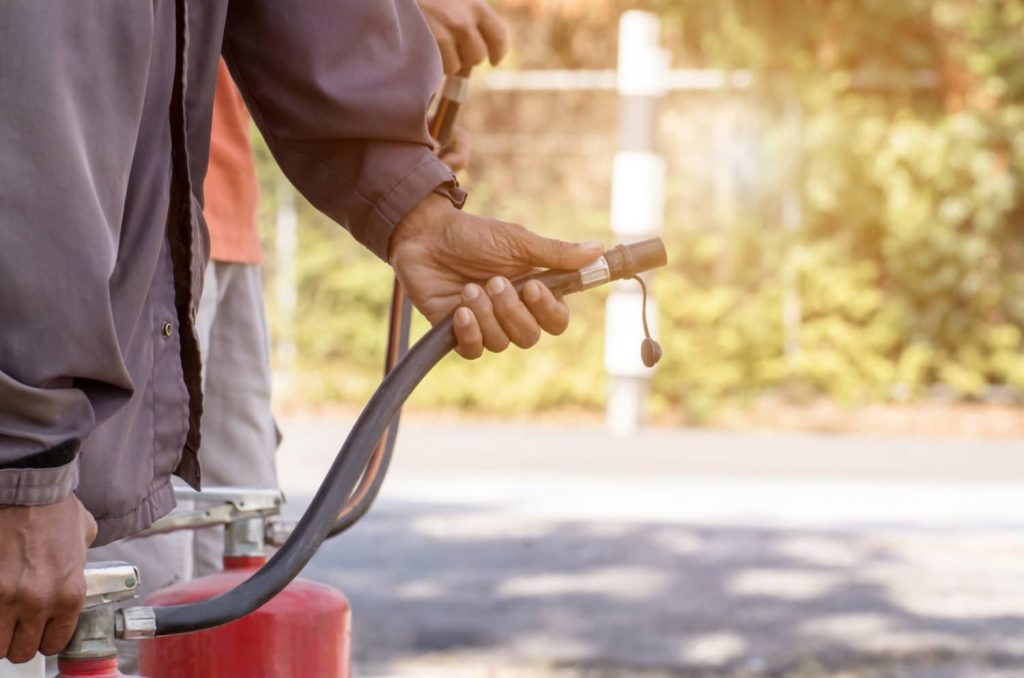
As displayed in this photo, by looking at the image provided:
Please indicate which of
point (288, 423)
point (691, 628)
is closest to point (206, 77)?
point (691, 628)

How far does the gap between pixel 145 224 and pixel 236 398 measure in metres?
1.13

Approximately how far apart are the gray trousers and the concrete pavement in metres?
1.96

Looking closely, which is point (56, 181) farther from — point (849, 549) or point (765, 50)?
point (765, 50)

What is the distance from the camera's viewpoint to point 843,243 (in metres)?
10.8

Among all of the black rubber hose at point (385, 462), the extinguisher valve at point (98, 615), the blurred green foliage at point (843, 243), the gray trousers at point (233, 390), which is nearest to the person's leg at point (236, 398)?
the gray trousers at point (233, 390)

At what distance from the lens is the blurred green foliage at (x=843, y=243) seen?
34.9 ft

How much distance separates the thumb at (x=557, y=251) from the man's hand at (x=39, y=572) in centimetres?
56

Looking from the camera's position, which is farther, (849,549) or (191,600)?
(849,549)

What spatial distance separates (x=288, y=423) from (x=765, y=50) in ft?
12.8

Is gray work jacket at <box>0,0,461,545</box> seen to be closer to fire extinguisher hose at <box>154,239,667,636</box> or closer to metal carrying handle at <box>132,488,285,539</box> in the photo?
fire extinguisher hose at <box>154,239,667,636</box>

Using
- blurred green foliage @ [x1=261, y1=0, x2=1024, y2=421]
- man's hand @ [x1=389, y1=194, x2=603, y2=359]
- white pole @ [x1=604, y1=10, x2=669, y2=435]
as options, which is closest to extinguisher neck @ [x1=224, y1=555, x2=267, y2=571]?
man's hand @ [x1=389, y1=194, x2=603, y2=359]

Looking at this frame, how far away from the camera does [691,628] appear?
501cm

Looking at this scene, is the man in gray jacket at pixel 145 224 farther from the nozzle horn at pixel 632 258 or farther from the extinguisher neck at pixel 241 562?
the extinguisher neck at pixel 241 562

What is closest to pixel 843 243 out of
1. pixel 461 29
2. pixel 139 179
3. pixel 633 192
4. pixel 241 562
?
pixel 633 192
